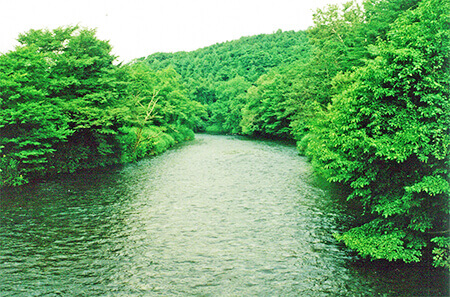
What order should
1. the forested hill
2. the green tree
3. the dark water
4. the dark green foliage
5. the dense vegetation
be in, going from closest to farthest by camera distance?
the dark green foliage, the dark water, the green tree, the dense vegetation, the forested hill

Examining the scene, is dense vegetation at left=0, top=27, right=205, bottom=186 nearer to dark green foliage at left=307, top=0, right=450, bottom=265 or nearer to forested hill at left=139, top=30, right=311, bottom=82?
dark green foliage at left=307, top=0, right=450, bottom=265

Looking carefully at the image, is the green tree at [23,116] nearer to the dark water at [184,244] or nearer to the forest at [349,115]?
the forest at [349,115]

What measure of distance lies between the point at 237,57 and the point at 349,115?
121186 millimetres

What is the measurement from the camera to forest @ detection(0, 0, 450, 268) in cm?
1009

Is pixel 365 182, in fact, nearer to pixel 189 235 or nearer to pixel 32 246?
pixel 189 235

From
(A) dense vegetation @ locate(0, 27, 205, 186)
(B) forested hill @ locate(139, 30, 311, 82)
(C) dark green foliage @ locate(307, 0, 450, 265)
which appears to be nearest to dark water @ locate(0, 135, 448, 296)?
(C) dark green foliage @ locate(307, 0, 450, 265)

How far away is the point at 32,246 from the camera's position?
13.2 metres

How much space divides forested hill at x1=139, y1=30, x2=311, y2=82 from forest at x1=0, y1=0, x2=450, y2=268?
5556cm

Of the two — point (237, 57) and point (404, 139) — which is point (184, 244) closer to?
point (404, 139)

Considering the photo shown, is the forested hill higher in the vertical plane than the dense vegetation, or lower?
higher

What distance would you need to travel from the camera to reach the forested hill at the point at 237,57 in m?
113

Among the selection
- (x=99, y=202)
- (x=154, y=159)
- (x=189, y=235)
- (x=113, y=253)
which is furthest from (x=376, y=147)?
(x=154, y=159)

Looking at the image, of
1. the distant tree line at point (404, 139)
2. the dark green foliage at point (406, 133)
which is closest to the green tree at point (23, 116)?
the distant tree line at point (404, 139)

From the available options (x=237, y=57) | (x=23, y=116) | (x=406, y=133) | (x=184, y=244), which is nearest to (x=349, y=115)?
(x=406, y=133)
